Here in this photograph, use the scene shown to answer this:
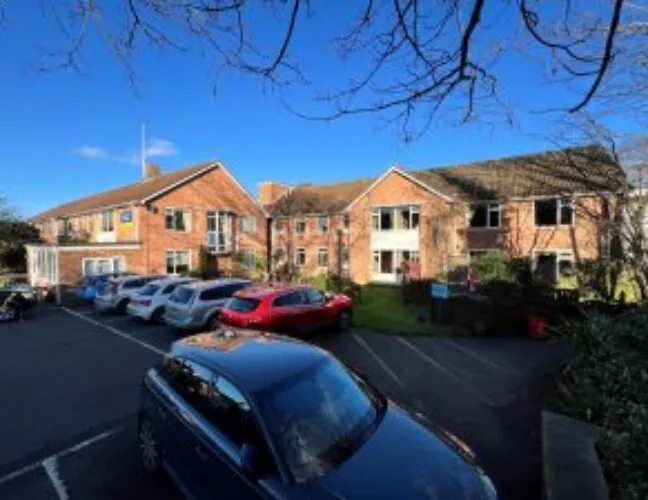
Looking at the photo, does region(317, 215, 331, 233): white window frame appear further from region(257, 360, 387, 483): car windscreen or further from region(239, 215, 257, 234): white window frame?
region(257, 360, 387, 483): car windscreen

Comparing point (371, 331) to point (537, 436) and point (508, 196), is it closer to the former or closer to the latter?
point (537, 436)

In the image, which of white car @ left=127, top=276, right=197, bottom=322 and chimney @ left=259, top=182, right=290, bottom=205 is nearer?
white car @ left=127, top=276, right=197, bottom=322

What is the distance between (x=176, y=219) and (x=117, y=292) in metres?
11.3

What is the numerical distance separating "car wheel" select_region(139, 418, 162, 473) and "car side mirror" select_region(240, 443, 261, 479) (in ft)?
7.06

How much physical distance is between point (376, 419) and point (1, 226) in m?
37.7

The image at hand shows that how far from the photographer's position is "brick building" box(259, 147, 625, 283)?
24672mm

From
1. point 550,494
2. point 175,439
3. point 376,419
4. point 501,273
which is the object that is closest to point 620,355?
point 550,494

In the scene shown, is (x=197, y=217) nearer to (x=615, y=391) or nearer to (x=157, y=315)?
(x=157, y=315)

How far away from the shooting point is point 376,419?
4887mm

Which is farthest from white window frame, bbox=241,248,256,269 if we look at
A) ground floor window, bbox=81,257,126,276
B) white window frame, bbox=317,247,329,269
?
ground floor window, bbox=81,257,126,276

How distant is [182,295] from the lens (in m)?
15.6

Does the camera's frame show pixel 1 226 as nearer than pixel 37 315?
No

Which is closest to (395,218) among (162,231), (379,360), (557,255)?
(557,255)

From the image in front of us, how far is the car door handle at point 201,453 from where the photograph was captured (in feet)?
14.8
